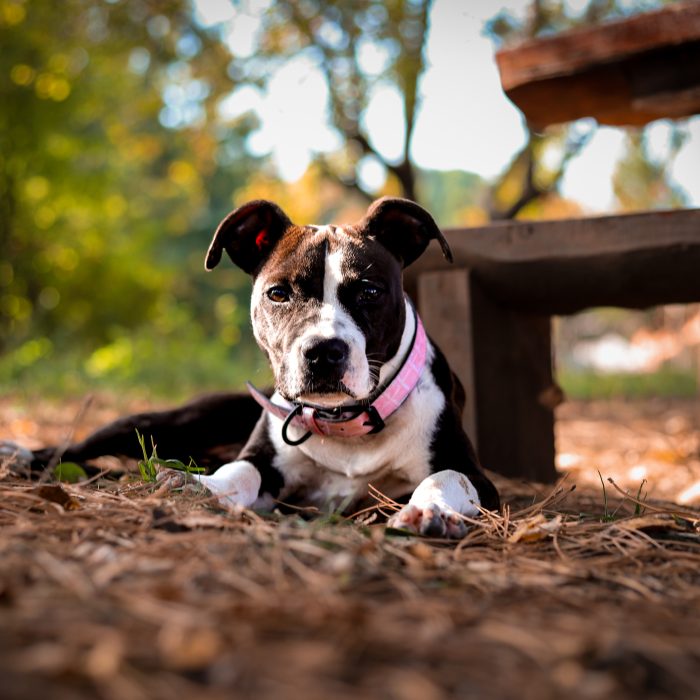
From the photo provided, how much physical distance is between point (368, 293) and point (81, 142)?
1132cm

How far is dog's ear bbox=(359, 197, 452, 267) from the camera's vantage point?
3371mm

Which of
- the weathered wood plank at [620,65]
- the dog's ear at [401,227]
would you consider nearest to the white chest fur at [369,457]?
the dog's ear at [401,227]

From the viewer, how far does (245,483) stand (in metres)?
3.11

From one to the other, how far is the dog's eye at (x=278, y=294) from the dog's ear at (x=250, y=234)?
1.00 ft

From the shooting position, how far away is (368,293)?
310cm

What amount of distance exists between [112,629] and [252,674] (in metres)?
0.26

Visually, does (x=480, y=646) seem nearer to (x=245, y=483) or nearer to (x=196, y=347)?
(x=245, y=483)

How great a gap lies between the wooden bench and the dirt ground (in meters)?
1.89

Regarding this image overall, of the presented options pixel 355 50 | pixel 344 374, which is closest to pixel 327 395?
pixel 344 374

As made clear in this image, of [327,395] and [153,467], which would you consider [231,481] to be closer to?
[153,467]

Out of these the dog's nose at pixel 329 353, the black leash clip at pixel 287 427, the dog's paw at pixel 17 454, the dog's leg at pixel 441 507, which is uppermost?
the dog's nose at pixel 329 353

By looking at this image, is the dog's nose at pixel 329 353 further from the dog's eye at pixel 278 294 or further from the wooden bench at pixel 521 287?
the wooden bench at pixel 521 287

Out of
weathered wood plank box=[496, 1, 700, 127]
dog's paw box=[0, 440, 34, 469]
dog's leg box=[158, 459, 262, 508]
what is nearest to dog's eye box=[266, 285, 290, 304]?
dog's leg box=[158, 459, 262, 508]

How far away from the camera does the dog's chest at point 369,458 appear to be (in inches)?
124
